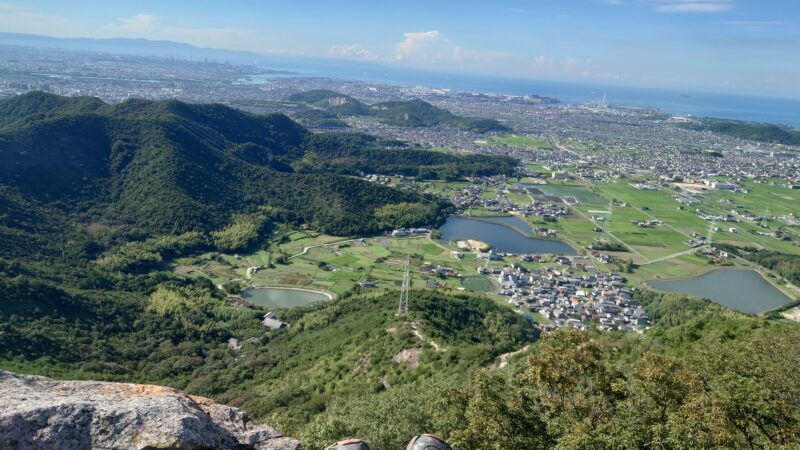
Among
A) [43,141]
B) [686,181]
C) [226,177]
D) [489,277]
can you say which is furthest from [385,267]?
[686,181]

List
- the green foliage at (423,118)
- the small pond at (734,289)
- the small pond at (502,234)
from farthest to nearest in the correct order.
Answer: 1. the green foliage at (423,118)
2. the small pond at (502,234)
3. the small pond at (734,289)

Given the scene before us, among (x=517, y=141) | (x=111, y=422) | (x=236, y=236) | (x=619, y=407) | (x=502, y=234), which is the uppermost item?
(x=517, y=141)

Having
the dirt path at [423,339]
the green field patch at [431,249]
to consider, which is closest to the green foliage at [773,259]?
the green field patch at [431,249]

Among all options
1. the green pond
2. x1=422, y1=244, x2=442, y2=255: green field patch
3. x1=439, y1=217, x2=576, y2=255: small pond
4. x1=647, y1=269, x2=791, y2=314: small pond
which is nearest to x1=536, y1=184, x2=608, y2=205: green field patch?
x1=439, y1=217, x2=576, y2=255: small pond

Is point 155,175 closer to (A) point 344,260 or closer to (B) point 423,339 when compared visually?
(A) point 344,260

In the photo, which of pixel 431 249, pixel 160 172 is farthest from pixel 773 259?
pixel 160 172

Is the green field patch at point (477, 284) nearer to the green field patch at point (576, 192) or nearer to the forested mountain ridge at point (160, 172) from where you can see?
the forested mountain ridge at point (160, 172)
